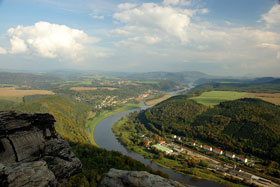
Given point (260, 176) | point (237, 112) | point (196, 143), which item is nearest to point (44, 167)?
point (260, 176)

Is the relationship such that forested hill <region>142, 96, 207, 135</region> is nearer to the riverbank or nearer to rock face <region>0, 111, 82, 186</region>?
the riverbank

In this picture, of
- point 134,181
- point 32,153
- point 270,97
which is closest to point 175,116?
point 270,97

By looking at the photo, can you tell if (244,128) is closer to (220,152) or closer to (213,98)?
(220,152)

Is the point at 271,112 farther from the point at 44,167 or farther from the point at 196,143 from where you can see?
the point at 44,167

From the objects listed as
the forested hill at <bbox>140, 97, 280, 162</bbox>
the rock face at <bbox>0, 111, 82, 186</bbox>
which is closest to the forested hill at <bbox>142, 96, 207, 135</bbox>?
the forested hill at <bbox>140, 97, 280, 162</bbox>

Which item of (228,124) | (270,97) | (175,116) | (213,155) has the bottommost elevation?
(213,155)

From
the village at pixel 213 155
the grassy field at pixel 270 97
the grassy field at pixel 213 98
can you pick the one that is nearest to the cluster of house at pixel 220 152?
the village at pixel 213 155
